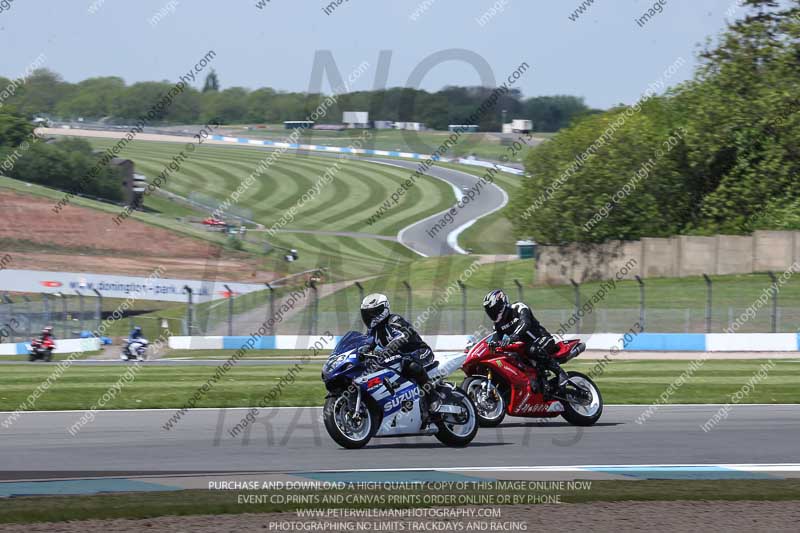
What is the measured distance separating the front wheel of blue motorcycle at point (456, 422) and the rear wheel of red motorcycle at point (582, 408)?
230 cm

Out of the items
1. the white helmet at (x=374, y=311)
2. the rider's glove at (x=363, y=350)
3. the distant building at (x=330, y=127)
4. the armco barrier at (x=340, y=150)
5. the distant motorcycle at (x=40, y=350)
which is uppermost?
the distant building at (x=330, y=127)

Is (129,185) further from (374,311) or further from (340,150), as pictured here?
(374,311)

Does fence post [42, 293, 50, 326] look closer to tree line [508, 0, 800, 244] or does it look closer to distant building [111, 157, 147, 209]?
tree line [508, 0, 800, 244]

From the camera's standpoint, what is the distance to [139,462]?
11164 millimetres

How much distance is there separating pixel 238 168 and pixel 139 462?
9228 cm

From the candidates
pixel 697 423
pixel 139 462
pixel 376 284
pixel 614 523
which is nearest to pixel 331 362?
pixel 139 462

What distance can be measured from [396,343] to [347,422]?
3.37 feet

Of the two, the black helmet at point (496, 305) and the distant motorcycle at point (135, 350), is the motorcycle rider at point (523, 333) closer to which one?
the black helmet at point (496, 305)

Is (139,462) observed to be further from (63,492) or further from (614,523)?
(614,523)

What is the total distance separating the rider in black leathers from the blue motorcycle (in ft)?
0.25

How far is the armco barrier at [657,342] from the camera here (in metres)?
32.6

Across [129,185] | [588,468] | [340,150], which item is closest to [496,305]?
[588,468]

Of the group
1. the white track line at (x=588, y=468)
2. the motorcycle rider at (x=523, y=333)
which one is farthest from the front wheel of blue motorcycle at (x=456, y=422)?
the motorcycle rider at (x=523, y=333)

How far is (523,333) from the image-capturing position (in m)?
14.2
